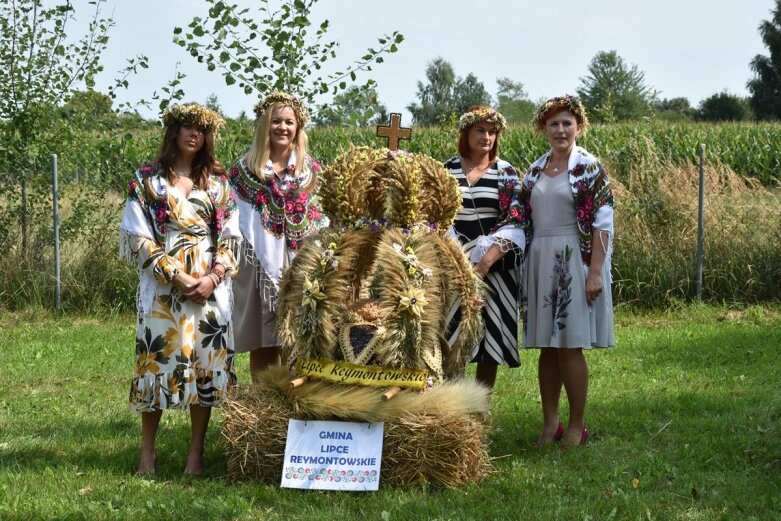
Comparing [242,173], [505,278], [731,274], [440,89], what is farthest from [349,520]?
[440,89]

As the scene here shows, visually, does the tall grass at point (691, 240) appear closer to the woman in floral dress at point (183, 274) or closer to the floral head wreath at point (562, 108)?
the floral head wreath at point (562, 108)

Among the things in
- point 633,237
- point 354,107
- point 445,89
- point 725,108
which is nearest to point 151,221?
point 354,107

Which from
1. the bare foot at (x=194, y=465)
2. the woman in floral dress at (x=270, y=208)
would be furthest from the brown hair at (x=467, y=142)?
the bare foot at (x=194, y=465)

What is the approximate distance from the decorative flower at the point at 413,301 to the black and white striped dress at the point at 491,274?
31.3 inches

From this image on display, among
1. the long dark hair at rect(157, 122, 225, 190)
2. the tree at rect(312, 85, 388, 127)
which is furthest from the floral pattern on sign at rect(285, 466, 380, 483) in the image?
the tree at rect(312, 85, 388, 127)

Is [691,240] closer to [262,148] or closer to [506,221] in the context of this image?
[506,221]

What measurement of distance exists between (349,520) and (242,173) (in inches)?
93.0

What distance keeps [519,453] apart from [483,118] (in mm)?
2040

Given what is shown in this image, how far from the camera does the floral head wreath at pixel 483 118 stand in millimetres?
5743

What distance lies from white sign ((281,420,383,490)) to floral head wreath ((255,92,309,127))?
1.97m

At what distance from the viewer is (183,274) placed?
5094mm

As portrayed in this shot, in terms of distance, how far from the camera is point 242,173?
583 cm

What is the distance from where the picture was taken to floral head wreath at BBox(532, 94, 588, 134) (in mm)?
5645

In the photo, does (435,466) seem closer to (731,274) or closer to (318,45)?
(318,45)
